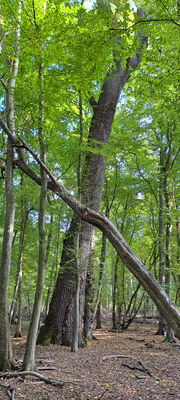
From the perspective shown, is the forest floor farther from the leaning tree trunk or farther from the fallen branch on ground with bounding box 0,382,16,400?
the leaning tree trunk

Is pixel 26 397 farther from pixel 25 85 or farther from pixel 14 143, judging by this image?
pixel 25 85

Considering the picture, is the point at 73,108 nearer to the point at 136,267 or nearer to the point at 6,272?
the point at 6,272

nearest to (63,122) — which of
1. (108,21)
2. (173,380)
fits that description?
(108,21)

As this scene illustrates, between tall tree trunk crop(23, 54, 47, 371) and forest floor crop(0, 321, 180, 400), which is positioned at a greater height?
tall tree trunk crop(23, 54, 47, 371)

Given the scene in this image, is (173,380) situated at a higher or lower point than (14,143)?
lower

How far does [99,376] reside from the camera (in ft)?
16.5

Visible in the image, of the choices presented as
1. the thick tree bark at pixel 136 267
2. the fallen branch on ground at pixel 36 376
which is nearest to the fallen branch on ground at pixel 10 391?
the fallen branch on ground at pixel 36 376

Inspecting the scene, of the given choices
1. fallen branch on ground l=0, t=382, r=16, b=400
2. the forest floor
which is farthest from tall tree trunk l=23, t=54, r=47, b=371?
fallen branch on ground l=0, t=382, r=16, b=400

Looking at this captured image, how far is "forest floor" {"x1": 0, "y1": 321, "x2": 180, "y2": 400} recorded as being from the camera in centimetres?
400

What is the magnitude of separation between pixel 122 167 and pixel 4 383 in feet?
34.9

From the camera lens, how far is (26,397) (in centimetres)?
368

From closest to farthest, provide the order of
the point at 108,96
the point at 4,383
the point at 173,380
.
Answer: the point at 4,383
the point at 173,380
the point at 108,96

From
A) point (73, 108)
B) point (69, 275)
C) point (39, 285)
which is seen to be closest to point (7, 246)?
point (39, 285)

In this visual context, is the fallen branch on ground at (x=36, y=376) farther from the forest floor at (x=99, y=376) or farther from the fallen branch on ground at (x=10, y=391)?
the fallen branch on ground at (x=10, y=391)
